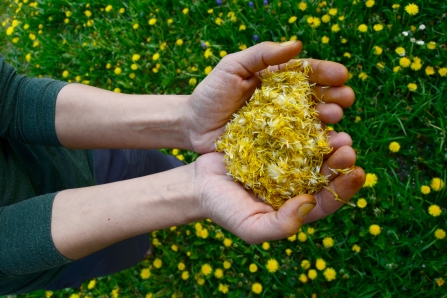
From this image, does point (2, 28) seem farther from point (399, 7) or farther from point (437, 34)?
point (437, 34)

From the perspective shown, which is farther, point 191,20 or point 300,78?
point 191,20

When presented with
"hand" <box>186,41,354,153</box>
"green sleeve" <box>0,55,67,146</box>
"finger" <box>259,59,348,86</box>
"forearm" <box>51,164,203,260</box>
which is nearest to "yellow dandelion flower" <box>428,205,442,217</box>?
"hand" <box>186,41,354,153</box>

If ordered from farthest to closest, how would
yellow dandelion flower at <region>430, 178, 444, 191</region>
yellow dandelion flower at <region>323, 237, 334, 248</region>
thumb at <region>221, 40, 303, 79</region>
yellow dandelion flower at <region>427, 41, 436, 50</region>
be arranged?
yellow dandelion flower at <region>427, 41, 436, 50</region>, yellow dandelion flower at <region>323, 237, 334, 248</region>, yellow dandelion flower at <region>430, 178, 444, 191</region>, thumb at <region>221, 40, 303, 79</region>

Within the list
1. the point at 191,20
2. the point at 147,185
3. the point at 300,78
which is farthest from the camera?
the point at 191,20

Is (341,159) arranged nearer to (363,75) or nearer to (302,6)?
(363,75)

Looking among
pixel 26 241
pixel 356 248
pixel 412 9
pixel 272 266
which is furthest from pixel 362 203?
pixel 26 241

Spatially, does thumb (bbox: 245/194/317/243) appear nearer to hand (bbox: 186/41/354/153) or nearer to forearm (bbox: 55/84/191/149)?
hand (bbox: 186/41/354/153)

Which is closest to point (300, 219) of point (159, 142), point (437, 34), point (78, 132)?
point (159, 142)
